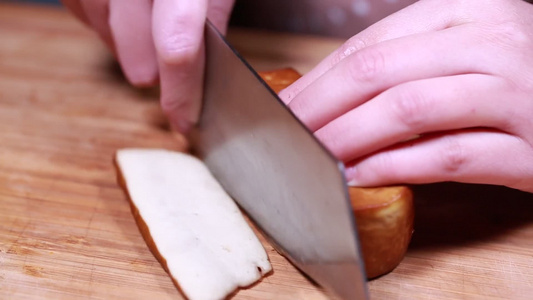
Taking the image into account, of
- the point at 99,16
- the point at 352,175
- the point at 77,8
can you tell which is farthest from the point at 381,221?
the point at 77,8

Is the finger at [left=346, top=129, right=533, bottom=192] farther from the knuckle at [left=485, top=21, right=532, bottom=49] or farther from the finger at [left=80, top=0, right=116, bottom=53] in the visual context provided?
the finger at [left=80, top=0, right=116, bottom=53]

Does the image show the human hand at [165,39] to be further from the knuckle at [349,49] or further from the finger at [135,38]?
the knuckle at [349,49]

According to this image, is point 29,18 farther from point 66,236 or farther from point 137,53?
point 66,236

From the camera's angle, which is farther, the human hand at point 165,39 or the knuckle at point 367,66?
the human hand at point 165,39

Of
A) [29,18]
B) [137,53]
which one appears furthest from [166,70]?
[29,18]

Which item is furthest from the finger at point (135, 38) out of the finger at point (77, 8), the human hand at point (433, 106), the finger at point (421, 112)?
the finger at point (421, 112)

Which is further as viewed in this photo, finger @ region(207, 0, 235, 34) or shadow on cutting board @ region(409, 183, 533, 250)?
finger @ region(207, 0, 235, 34)

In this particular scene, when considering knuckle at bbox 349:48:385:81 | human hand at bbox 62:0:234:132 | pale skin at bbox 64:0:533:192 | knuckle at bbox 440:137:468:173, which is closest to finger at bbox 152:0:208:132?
human hand at bbox 62:0:234:132
